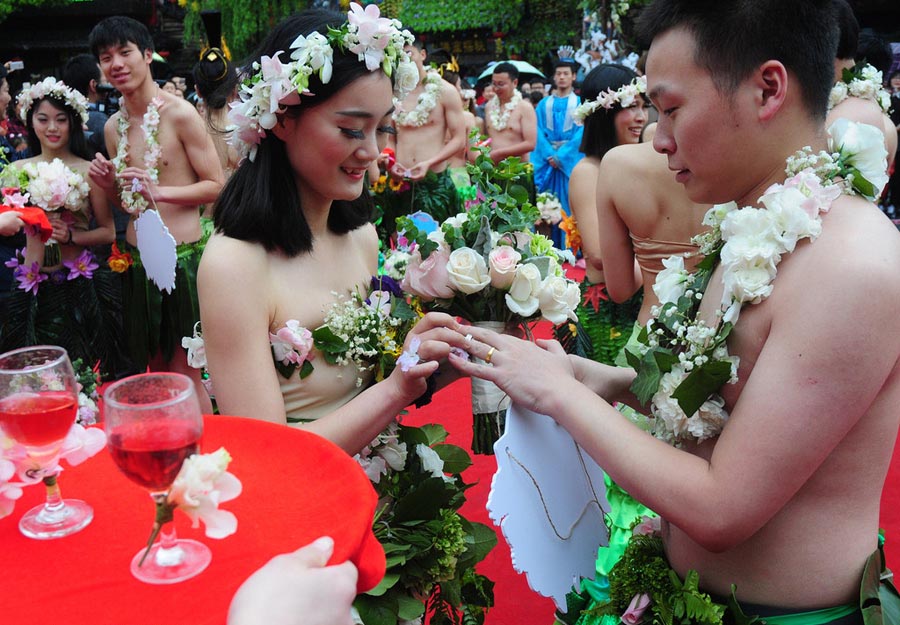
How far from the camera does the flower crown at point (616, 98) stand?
12.6 feet

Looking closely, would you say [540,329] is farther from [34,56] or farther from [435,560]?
[34,56]

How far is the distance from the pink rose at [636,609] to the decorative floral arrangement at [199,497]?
0.89 meters

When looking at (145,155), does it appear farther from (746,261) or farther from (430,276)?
(746,261)

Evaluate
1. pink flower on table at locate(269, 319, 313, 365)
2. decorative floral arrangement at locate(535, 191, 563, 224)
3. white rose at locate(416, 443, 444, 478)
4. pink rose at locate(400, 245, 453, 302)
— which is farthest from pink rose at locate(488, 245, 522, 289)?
decorative floral arrangement at locate(535, 191, 563, 224)

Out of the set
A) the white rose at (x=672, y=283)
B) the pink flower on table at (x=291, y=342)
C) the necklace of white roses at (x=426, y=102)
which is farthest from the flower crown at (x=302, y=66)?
the necklace of white roses at (x=426, y=102)

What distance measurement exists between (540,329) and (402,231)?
13.1 feet

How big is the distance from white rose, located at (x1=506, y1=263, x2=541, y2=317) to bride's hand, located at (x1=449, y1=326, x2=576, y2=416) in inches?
6.1

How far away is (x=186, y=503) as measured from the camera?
3.16ft

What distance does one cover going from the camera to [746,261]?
1.32 metres

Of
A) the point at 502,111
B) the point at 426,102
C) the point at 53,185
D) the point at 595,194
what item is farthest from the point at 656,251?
the point at 502,111

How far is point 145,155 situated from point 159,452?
401cm

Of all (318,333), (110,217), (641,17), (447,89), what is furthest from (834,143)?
(447,89)

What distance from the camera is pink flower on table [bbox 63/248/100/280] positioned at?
4.91m

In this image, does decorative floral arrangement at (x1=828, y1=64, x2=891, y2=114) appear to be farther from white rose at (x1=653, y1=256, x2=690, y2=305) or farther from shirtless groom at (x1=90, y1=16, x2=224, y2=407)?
shirtless groom at (x1=90, y1=16, x2=224, y2=407)
